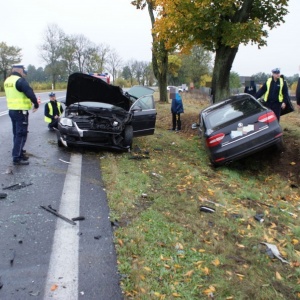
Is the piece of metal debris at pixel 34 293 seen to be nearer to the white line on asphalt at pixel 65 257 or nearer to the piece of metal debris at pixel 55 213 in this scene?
the white line on asphalt at pixel 65 257

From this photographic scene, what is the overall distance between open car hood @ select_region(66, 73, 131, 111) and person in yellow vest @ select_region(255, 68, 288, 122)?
3.63m

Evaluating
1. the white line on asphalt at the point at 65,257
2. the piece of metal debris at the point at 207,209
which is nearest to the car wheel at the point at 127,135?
the white line on asphalt at the point at 65,257

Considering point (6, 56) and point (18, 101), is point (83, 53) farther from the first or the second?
point (18, 101)

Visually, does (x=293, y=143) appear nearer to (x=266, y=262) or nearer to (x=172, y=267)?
(x=266, y=262)

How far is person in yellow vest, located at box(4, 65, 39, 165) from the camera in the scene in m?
6.39

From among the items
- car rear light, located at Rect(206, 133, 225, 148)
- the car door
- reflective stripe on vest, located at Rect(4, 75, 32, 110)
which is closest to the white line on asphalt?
reflective stripe on vest, located at Rect(4, 75, 32, 110)

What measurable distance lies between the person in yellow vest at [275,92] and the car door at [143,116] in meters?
2.85

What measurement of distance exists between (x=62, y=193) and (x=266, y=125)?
4.28 meters

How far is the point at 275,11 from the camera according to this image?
39.2 ft

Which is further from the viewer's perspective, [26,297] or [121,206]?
[121,206]

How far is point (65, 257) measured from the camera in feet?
10.8

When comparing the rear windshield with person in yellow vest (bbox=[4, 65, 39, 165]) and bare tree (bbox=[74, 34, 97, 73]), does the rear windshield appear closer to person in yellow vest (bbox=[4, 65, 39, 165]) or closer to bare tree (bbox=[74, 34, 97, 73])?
person in yellow vest (bbox=[4, 65, 39, 165])

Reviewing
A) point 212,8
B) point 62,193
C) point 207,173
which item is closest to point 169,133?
point 212,8

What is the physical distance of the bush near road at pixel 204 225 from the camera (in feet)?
9.79
